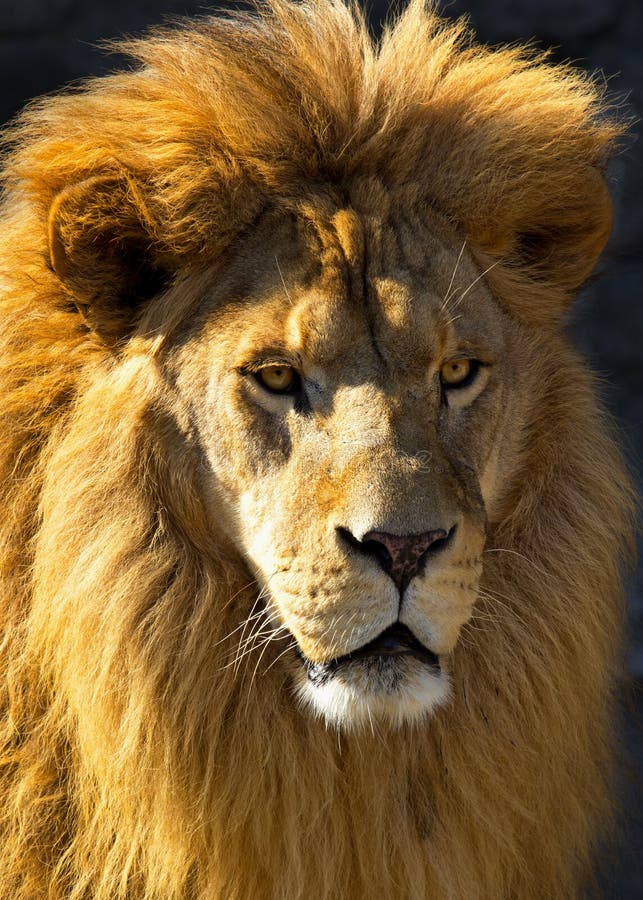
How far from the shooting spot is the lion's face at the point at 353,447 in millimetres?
2074

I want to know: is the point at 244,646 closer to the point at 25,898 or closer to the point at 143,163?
the point at 25,898

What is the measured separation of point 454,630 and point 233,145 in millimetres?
955

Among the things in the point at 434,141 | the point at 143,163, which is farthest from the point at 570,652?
the point at 143,163

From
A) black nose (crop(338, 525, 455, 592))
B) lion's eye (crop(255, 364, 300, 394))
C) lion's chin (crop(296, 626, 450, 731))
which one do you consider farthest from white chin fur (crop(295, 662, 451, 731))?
lion's eye (crop(255, 364, 300, 394))

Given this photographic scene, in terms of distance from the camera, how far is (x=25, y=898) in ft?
7.99

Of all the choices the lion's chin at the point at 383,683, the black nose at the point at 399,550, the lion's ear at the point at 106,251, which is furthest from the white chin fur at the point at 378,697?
the lion's ear at the point at 106,251

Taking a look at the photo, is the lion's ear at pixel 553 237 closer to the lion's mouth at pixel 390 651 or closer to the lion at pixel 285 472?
the lion at pixel 285 472

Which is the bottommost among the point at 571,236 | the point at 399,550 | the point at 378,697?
the point at 378,697

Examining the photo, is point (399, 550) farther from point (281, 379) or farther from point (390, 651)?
point (281, 379)

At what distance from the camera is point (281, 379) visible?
2258 mm

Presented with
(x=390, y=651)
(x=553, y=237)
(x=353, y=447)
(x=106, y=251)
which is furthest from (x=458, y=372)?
(x=106, y=251)

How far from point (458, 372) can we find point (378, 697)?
0.63m

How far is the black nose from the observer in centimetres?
203

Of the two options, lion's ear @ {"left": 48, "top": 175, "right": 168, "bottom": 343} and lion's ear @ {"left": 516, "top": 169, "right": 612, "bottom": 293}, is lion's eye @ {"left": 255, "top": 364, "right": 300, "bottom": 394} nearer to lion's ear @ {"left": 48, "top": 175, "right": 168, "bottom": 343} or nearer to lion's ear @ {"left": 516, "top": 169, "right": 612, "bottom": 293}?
lion's ear @ {"left": 48, "top": 175, "right": 168, "bottom": 343}
